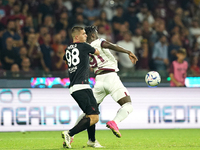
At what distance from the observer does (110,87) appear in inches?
302

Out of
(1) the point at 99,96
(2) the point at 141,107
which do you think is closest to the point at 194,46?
(2) the point at 141,107

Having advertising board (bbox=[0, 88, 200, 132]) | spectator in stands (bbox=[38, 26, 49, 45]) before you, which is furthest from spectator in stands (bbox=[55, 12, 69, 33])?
advertising board (bbox=[0, 88, 200, 132])

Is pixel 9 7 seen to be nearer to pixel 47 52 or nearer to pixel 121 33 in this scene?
pixel 47 52

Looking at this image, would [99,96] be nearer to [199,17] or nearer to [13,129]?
[13,129]

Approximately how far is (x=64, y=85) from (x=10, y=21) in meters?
3.33

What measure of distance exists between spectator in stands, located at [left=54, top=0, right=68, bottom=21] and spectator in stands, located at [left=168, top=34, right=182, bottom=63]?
407 centimetres

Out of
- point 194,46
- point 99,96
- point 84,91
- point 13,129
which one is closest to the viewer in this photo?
point 84,91

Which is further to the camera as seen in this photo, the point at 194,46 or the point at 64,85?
the point at 194,46

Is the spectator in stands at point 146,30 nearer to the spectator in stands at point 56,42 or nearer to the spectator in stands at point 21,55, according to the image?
the spectator in stands at point 56,42

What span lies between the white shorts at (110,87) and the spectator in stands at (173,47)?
7.20 m

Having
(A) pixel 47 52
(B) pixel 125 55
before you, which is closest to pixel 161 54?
(B) pixel 125 55

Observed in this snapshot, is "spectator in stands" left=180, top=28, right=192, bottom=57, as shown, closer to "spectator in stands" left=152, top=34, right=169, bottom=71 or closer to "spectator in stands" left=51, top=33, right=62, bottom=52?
"spectator in stands" left=152, top=34, right=169, bottom=71

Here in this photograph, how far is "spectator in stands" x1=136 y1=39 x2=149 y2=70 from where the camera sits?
13961mm

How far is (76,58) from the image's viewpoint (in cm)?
682
